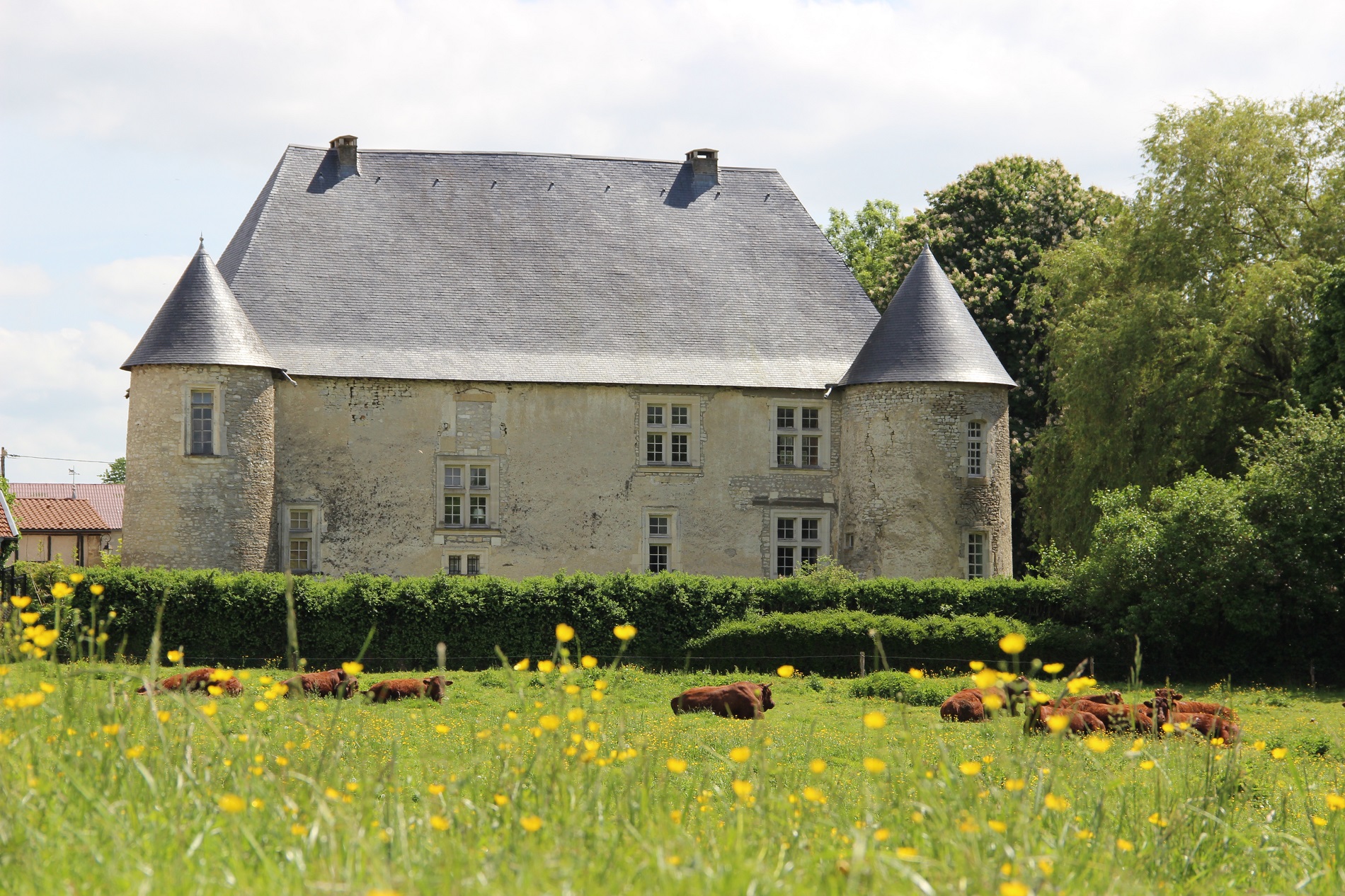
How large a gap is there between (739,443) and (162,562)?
1284 cm

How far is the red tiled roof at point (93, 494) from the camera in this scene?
232 feet

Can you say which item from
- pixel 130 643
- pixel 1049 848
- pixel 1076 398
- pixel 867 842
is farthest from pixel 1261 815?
pixel 1076 398

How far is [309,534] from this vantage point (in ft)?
92.8

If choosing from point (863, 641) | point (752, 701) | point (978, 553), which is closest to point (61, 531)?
point (978, 553)

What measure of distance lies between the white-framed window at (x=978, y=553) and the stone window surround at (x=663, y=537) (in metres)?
6.55

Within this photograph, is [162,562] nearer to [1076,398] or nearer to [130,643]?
[130,643]

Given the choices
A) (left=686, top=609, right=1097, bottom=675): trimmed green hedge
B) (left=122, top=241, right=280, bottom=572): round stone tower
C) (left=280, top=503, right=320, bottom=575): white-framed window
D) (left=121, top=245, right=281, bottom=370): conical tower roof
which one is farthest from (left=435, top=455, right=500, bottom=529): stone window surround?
(left=686, top=609, right=1097, bottom=675): trimmed green hedge

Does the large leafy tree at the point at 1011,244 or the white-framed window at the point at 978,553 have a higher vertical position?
the large leafy tree at the point at 1011,244

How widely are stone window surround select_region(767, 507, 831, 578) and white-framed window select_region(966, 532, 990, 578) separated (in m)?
3.24

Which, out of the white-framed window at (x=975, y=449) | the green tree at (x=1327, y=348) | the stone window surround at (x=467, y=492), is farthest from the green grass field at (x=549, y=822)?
the green tree at (x=1327, y=348)

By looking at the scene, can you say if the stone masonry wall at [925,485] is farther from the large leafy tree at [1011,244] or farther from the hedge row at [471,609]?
the large leafy tree at [1011,244]

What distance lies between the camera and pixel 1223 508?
75.6ft

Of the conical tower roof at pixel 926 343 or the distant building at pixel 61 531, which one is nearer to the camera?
the conical tower roof at pixel 926 343

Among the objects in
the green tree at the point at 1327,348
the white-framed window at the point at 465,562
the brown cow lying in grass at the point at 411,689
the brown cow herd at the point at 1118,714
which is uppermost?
the green tree at the point at 1327,348
